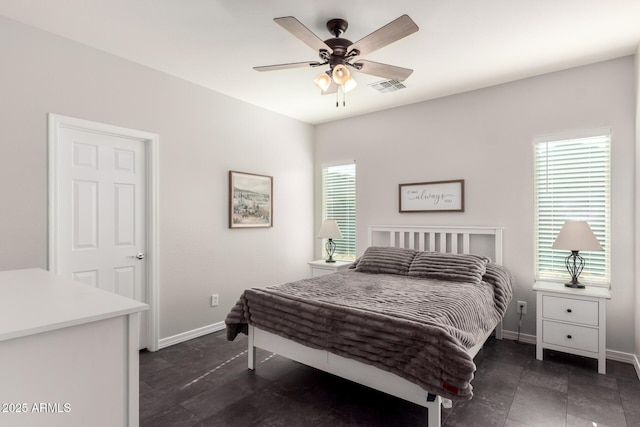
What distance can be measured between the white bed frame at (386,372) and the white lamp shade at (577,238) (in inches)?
24.9

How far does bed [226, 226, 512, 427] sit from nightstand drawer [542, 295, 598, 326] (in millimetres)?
319

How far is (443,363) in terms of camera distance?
5.69 feet

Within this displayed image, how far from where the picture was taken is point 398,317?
1990 millimetres

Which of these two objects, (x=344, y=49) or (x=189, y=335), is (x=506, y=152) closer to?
(x=344, y=49)

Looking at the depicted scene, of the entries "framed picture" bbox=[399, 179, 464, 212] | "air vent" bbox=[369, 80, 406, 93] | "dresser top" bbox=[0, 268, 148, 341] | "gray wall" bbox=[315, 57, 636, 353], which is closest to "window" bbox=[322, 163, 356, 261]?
"gray wall" bbox=[315, 57, 636, 353]

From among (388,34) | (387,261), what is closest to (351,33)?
(388,34)

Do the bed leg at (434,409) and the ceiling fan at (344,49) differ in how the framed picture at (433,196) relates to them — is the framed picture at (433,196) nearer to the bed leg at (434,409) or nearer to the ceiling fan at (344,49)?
the ceiling fan at (344,49)

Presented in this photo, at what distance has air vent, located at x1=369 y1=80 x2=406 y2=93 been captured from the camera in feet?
11.2

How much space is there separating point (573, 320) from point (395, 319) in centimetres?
191

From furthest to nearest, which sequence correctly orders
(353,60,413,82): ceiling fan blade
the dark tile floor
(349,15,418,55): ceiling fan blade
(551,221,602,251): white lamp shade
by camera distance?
(551,221,602,251): white lamp shade → (353,60,413,82): ceiling fan blade → the dark tile floor → (349,15,418,55): ceiling fan blade

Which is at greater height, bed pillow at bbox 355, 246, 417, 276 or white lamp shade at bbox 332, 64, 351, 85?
white lamp shade at bbox 332, 64, 351, 85

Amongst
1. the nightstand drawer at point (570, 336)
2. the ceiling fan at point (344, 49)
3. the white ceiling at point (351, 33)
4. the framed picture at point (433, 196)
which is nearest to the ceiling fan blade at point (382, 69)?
the ceiling fan at point (344, 49)

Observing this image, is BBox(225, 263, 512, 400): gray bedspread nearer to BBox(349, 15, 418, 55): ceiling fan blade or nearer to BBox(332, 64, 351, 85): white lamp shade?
BBox(332, 64, 351, 85): white lamp shade

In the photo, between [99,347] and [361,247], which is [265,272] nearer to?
[361,247]
